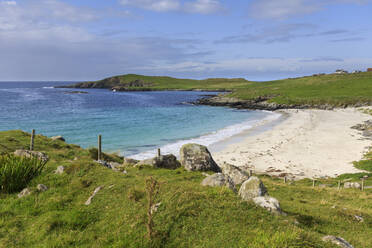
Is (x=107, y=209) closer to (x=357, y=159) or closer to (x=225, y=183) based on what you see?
(x=225, y=183)

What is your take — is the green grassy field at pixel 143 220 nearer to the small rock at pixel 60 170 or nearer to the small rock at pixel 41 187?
the small rock at pixel 41 187

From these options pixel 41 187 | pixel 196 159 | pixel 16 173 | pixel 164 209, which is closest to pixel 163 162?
pixel 196 159

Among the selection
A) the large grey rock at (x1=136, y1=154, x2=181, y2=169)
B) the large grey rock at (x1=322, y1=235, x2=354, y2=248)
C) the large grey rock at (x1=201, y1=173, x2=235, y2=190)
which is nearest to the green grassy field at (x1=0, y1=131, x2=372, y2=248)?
the large grey rock at (x1=322, y1=235, x2=354, y2=248)

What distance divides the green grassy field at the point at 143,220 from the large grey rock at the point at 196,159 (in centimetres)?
898

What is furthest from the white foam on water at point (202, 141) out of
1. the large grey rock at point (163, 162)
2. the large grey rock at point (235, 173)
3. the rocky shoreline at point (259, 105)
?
the rocky shoreline at point (259, 105)

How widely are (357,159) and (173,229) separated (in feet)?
108

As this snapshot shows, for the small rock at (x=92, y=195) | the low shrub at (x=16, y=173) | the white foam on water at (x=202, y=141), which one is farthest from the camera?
the white foam on water at (x=202, y=141)

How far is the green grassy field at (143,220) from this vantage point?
7.75 m

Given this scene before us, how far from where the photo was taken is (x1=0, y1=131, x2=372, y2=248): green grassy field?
7.75 meters

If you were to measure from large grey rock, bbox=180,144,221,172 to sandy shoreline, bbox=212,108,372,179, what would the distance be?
34.5 ft

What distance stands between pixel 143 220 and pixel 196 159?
43.6 ft

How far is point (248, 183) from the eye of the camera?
1162 centimetres

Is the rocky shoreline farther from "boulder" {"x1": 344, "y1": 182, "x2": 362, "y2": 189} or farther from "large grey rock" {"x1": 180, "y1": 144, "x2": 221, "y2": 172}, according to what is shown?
"large grey rock" {"x1": 180, "y1": 144, "x2": 221, "y2": 172}

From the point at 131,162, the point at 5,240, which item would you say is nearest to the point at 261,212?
the point at 5,240
